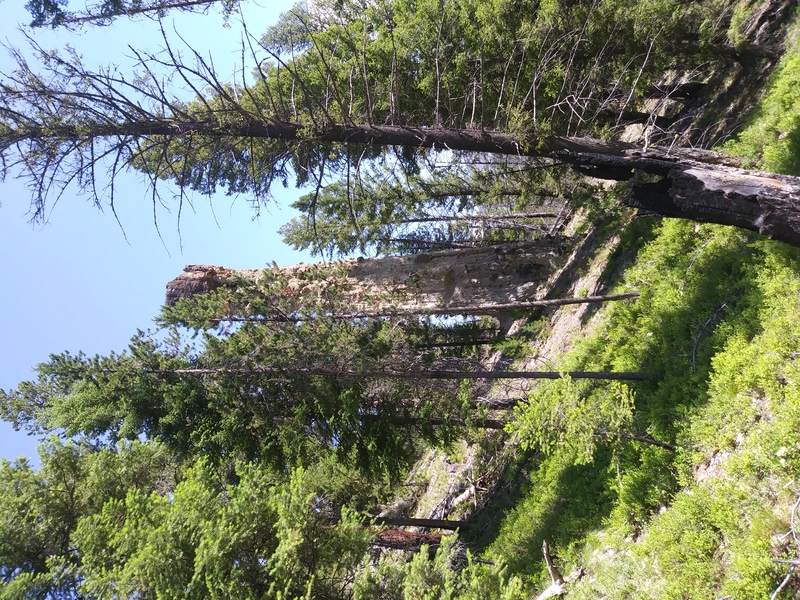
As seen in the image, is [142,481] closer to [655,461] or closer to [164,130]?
[164,130]

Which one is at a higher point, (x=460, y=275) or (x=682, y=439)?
(x=682, y=439)

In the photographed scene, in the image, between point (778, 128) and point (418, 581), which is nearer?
point (418, 581)

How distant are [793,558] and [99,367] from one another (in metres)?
10.5

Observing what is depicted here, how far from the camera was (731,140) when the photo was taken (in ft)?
35.4

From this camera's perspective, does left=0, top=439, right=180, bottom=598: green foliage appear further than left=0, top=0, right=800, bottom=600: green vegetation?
Yes

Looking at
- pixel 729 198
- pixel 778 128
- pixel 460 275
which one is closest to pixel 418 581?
pixel 729 198

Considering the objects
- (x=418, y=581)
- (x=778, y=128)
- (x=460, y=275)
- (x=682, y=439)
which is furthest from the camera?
(x=460, y=275)

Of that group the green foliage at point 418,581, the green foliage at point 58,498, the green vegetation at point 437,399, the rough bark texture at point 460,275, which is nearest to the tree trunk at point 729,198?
the green vegetation at point 437,399

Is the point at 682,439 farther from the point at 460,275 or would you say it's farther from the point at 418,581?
the point at 460,275

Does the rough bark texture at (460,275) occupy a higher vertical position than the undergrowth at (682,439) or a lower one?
lower

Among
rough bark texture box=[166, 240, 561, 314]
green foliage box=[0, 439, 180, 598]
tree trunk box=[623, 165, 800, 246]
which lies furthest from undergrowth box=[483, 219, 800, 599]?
green foliage box=[0, 439, 180, 598]

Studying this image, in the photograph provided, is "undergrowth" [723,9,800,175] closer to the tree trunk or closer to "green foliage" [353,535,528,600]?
the tree trunk

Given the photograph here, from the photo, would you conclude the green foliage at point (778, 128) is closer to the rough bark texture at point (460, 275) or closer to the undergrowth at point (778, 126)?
the undergrowth at point (778, 126)

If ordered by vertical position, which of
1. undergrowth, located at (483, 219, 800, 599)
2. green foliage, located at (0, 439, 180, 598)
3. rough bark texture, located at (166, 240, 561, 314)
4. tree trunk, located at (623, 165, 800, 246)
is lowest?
green foliage, located at (0, 439, 180, 598)
